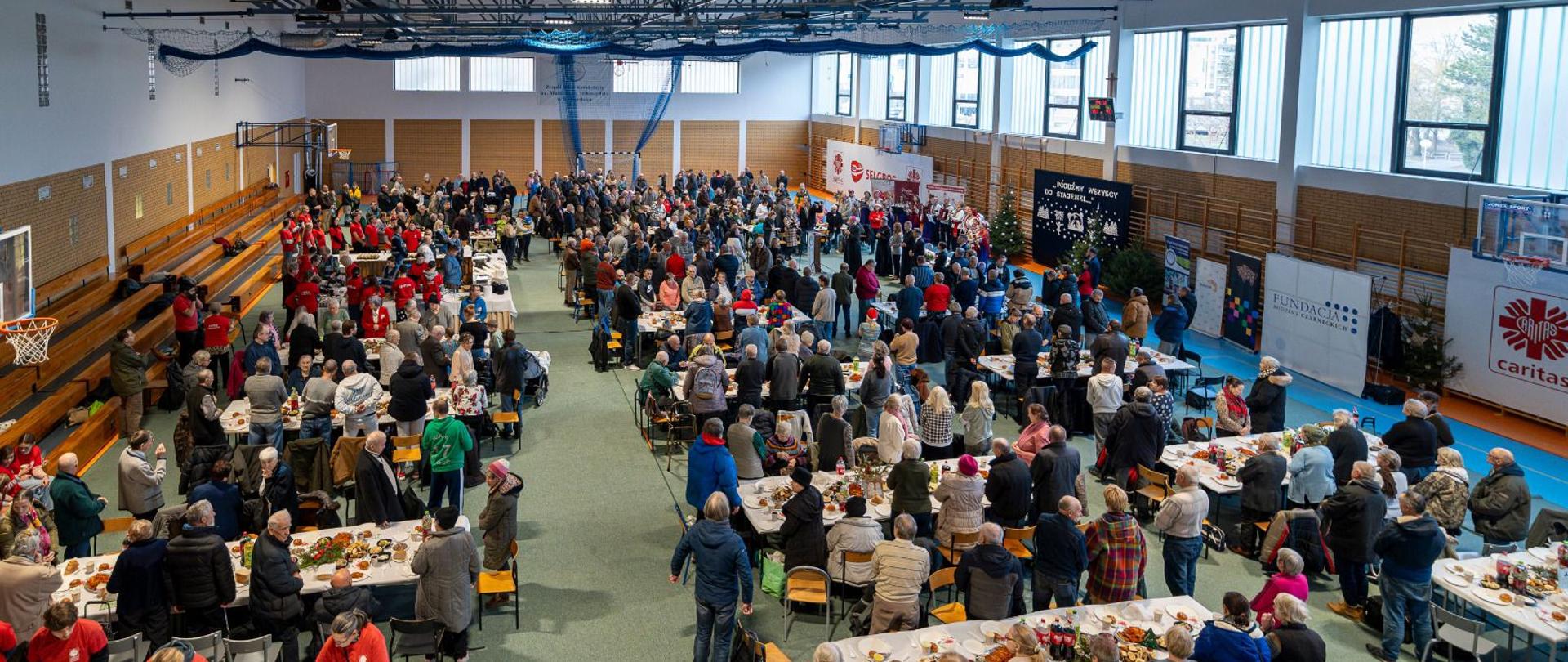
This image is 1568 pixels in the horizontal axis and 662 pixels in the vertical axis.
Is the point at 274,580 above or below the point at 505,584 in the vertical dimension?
above

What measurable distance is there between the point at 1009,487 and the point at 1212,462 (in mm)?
2768

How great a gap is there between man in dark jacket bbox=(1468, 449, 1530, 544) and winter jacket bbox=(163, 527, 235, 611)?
9436mm

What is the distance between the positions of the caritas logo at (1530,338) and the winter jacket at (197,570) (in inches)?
562

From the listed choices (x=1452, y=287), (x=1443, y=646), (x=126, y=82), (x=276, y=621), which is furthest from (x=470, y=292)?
(x=1452, y=287)

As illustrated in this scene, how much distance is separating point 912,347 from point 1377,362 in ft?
23.0

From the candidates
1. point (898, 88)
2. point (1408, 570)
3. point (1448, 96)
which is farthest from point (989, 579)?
point (898, 88)

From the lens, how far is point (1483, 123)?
15672 millimetres

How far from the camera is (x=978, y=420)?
11492 mm

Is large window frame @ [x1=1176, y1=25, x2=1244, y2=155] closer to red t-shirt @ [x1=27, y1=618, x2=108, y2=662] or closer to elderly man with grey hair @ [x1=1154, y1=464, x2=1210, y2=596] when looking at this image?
elderly man with grey hair @ [x1=1154, y1=464, x2=1210, y2=596]

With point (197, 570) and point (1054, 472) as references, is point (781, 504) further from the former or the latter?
point (197, 570)

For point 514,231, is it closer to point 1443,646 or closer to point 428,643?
point 428,643

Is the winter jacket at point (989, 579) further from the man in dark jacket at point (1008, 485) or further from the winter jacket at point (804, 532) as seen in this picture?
the man in dark jacket at point (1008, 485)

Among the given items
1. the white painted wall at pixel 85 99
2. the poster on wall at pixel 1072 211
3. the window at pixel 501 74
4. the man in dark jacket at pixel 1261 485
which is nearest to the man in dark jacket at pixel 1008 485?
the man in dark jacket at pixel 1261 485

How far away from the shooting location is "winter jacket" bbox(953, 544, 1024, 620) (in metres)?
7.86
